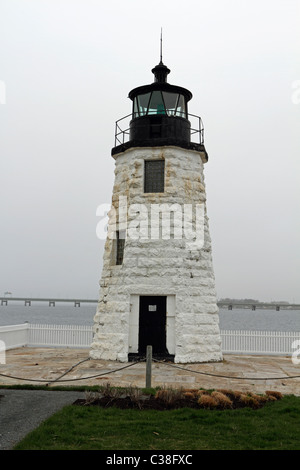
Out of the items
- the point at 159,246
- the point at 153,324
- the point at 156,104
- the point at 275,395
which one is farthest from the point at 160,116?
the point at 275,395

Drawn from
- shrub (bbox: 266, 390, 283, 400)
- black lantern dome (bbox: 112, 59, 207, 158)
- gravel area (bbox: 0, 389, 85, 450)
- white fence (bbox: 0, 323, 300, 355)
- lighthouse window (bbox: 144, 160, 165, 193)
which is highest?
black lantern dome (bbox: 112, 59, 207, 158)

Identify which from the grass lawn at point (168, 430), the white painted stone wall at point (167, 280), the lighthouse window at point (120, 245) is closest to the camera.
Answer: the grass lawn at point (168, 430)

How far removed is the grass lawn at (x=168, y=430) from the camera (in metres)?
5.79

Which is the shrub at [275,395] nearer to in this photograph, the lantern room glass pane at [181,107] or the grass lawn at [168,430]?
the grass lawn at [168,430]

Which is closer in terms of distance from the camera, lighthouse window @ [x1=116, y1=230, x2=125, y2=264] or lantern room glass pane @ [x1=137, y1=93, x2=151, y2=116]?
lighthouse window @ [x1=116, y1=230, x2=125, y2=264]

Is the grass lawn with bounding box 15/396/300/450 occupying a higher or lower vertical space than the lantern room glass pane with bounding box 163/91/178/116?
lower

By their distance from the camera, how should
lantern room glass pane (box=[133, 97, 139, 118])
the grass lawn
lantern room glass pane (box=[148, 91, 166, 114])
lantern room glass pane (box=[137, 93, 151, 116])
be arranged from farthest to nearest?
lantern room glass pane (box=[133, 97, 139, 118])
lantern room glass pane (box=[137, 93, 151, 116])
lantern room glass pane (box=[148, 91, 166, 114])
the grass lawn

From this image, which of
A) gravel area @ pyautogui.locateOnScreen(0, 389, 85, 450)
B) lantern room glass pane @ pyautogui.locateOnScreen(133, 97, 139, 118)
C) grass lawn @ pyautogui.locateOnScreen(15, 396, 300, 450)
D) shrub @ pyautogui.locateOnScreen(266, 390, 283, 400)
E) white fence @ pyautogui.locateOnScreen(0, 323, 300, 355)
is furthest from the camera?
white fence @ pyautogui.locateOnScreen(0, 323, 300, 355)

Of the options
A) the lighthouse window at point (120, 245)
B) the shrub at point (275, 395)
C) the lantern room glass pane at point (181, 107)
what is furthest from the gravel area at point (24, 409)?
the lantern room glass pane at point (181, 107)

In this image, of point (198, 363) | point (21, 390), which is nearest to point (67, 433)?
point (21, 390)

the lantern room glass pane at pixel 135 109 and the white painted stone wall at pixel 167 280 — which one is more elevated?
the lantern room glass pane at pixel 135 109

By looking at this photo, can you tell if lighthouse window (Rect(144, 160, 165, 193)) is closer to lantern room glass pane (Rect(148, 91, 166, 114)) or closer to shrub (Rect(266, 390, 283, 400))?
lantern room glass pane (Rect(148, 91, 166, 114))

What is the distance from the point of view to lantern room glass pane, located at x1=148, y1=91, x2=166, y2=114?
15133 millimetres

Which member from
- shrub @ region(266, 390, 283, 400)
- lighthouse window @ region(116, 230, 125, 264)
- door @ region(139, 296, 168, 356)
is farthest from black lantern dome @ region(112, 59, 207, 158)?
shrub @ region(266, 390, 283, 400)
